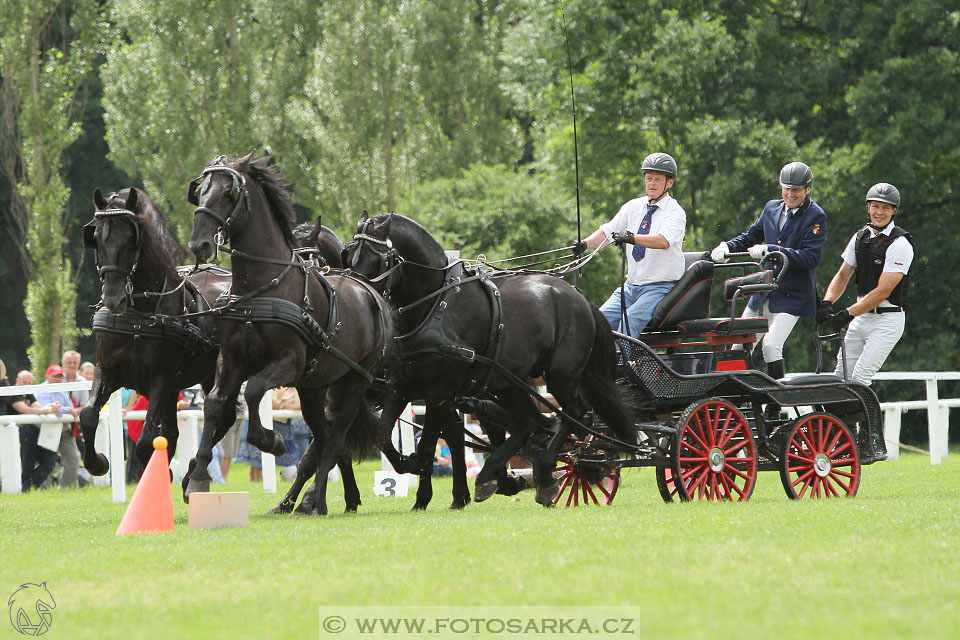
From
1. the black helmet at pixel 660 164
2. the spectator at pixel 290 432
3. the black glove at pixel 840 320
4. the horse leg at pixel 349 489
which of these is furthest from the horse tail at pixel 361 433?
the spectator at pixel 290 432

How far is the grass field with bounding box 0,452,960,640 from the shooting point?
14.3 ft

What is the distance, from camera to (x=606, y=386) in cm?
933

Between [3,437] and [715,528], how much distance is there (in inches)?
390

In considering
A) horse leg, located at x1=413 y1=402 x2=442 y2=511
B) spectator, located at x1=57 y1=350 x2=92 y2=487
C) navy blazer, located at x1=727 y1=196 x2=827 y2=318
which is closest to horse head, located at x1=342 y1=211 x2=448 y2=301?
horse leg, located at x1=413 y1=402 x2=442 y2=511

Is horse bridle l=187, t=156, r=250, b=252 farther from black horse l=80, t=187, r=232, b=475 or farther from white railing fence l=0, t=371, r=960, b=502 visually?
white railing fence l=0, t=371, r=960, b=502

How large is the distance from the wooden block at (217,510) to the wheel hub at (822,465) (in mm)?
4249

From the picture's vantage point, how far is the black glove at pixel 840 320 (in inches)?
371

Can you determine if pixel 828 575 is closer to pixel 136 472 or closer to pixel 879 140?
A: pixel 136 472

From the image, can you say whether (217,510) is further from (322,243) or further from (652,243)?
(652,243)

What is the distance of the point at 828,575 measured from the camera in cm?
509

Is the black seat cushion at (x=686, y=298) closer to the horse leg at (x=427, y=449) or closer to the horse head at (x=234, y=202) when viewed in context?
the horse leg at (x=427, y=449)

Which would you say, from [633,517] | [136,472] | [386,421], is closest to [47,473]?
[136,472]

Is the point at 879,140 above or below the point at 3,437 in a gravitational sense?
above

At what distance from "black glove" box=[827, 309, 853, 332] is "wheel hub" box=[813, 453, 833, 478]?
3.16ft
